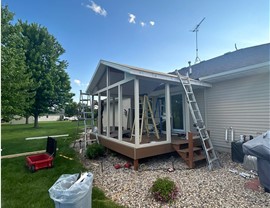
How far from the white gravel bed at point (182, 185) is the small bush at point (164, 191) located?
9 cm

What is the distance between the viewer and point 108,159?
631cm

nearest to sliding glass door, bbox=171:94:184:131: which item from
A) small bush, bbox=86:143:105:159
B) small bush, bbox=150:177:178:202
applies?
small bush, bbox=86:143:105:159

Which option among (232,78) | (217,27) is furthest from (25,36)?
(232,78)

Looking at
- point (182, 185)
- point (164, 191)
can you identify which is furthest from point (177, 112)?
point (164, 191)

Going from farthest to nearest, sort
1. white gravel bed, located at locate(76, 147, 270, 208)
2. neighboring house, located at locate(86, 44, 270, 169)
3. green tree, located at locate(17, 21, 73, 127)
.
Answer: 1. green tree, located at locate(17, 21, 73, 127)
2. neighboring house, located at locate(86, 44, 270, 169)
3. white gravel bed, located at locate(76, 147, 270, 208)

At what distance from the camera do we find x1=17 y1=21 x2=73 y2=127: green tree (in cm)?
1692

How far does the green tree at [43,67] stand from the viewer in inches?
666

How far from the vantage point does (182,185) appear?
12.7 feet

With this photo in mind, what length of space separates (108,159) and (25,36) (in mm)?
17108

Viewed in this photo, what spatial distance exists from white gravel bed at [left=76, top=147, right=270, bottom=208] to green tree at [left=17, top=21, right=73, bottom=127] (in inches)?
572

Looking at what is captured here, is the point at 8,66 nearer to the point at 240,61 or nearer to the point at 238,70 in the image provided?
the point at 238,70

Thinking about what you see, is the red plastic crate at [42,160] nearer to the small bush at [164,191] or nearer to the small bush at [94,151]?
the small bush at [94,151]

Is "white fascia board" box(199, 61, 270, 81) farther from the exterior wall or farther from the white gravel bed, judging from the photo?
the white gravel bed

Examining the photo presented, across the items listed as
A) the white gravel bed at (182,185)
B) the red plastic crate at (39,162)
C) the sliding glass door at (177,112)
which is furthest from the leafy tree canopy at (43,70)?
the white gravel bed at (182,185)
